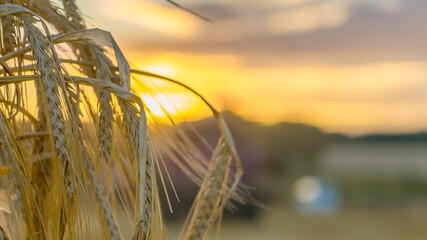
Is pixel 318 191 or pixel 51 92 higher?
pixel 51 92

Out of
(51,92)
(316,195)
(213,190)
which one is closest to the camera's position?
(51,92)

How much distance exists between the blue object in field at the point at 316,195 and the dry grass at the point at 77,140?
11.9 metres

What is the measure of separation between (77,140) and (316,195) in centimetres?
1262

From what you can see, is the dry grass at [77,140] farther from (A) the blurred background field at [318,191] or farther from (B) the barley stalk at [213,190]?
(A) the blurred background field at [318,191]

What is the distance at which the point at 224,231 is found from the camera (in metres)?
9.50

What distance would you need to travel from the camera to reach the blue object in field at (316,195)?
12414 millimetres

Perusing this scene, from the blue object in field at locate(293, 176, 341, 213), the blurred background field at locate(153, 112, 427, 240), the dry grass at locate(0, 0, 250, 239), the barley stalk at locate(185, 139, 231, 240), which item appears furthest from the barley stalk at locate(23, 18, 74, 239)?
the blue object in field at locate(293, 176, 341, 213)

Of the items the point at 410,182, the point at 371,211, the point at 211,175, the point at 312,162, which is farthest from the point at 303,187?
the point at 211,175

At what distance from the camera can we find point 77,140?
0.54 metres

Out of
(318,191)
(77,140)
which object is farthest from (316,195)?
(77,140)

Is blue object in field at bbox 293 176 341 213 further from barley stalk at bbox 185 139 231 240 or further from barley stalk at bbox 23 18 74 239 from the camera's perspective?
barley stalk at bbox 23 18 74 239

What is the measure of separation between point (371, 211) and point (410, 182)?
87.1 inches

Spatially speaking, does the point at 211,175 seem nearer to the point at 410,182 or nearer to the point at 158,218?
the point at 158,218

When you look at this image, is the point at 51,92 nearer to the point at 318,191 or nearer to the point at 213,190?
the point at 213,190
